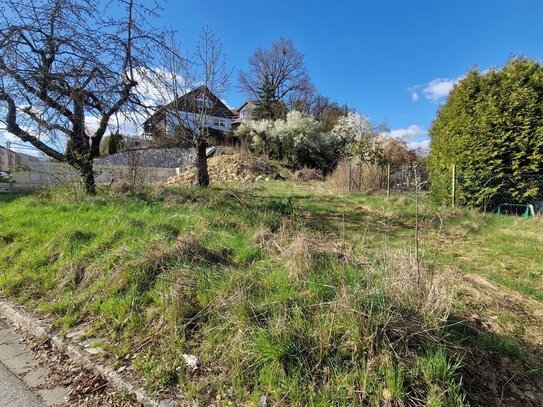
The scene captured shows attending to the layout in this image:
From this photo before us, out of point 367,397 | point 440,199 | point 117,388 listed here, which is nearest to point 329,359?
point 367,397

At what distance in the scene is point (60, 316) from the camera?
10.3 ft

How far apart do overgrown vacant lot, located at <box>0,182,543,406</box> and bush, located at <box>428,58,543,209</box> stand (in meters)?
3.82

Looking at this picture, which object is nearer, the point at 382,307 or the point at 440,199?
the point at 382,307

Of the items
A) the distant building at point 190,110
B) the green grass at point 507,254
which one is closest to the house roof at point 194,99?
the distant building at point 190,110

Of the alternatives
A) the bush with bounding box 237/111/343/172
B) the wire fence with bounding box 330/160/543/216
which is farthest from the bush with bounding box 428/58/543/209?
the bush with bounding box 237/111/343/172

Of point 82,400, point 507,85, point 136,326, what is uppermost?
point 507,85

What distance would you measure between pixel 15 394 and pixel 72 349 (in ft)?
A: 1.50

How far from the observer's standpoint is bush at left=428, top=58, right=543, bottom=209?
787cm

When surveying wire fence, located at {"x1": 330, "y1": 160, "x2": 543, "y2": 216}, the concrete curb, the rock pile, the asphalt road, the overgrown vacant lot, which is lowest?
the asphalt road

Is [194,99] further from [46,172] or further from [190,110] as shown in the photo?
[46,172]

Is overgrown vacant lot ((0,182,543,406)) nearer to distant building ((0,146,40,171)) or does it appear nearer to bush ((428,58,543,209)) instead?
bush ((428,58,543,209))

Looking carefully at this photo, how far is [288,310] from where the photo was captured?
252 cm

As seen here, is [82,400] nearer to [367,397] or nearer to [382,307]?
[367,397]

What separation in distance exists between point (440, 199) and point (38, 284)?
978 cm
